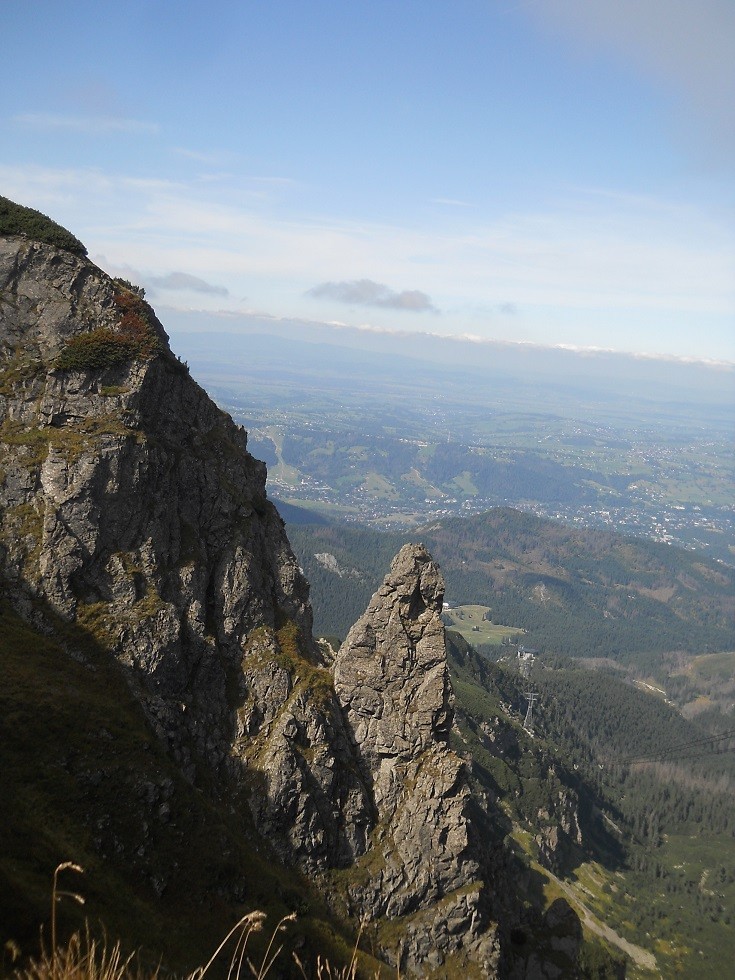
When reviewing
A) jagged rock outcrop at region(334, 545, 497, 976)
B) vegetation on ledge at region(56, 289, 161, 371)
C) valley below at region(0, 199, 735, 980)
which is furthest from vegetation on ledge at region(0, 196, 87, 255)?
jagged rock outcrop at region(334, 545, 497, 976)

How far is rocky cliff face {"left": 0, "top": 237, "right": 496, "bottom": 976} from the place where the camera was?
46406 mm

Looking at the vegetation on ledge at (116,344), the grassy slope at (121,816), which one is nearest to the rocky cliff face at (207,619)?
the vegetation on ledge at (116,344)

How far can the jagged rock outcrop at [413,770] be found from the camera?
49531 millimetres

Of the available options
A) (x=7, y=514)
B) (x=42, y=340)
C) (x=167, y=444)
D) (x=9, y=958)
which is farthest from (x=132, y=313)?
(x=9, y=958)

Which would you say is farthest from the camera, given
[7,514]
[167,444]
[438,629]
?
[438,629]

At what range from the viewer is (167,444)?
52.9 m

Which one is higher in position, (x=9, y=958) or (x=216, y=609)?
(x=9, y=958)

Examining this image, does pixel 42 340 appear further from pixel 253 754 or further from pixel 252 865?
pixel 252 865

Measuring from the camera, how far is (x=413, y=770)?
53.6 m

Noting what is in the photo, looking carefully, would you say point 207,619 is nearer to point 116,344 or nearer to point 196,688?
point 196,688

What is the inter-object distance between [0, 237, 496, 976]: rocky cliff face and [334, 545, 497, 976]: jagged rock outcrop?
15cm

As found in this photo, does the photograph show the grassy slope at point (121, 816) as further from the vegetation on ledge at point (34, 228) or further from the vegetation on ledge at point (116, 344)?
the vegetation on ledge at point (34, 228)

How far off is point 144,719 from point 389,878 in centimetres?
2280

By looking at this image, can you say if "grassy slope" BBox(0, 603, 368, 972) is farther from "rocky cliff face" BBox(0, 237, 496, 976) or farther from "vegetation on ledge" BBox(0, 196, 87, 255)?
"vegetation on ledge" BBox(0, 196, 87, 255)
